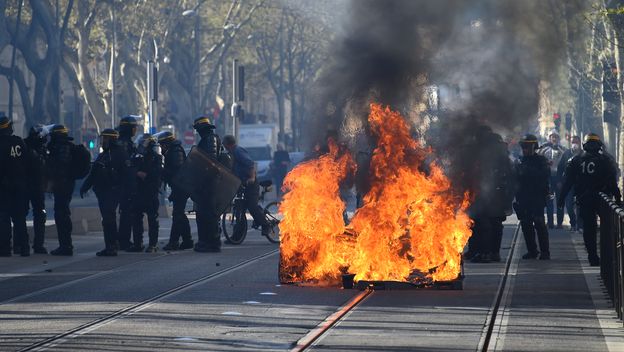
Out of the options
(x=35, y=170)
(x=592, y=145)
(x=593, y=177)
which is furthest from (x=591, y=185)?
(x=35, y=170)

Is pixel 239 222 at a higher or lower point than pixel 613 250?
lower

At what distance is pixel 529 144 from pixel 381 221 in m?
5.43

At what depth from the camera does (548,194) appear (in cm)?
1872

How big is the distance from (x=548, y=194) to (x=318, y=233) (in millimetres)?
5460

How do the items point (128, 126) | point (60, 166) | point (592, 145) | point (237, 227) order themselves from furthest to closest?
point (237, 227)
point (128, 126)
point (60, 166)
point (592, 145)

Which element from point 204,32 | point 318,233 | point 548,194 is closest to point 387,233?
point 318,233

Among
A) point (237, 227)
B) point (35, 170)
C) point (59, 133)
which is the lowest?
point (237, 227)

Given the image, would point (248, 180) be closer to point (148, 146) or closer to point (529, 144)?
point (148, 146)

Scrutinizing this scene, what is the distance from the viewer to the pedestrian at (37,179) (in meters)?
18.7

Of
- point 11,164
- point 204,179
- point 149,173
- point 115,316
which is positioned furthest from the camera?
point 149,173

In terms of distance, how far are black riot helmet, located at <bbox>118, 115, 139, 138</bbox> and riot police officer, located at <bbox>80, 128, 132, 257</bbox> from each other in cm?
19

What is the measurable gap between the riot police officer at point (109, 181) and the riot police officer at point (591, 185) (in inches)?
245

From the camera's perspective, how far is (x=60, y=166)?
1891 cm

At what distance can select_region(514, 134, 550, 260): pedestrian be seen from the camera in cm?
1850
